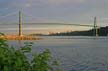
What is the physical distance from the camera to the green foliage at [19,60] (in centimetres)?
593

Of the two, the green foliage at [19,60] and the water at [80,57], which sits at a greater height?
the green foliage at [19,60]

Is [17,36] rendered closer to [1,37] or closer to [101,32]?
[101,32]

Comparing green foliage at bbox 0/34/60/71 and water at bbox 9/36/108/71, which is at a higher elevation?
green foliage at bbox 0/34/60/71

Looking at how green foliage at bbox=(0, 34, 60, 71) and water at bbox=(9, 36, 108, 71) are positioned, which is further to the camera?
water at bbox=(9, 36, 108, 71)

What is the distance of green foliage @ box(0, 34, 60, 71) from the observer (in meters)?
5.93

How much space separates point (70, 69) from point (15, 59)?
1767 cm

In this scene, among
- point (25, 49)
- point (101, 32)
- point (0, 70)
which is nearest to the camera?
point (0, 70)

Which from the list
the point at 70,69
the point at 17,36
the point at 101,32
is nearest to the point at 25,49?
the point at 70,69

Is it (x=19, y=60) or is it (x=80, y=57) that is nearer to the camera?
(x=19, y=60)

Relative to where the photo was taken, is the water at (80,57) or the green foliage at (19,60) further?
the water at (80,57)

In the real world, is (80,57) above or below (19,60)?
below

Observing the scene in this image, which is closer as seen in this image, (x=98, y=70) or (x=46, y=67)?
(x=46, y=67)

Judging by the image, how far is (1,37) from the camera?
655 centimetres

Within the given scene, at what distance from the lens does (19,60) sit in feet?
19.4
